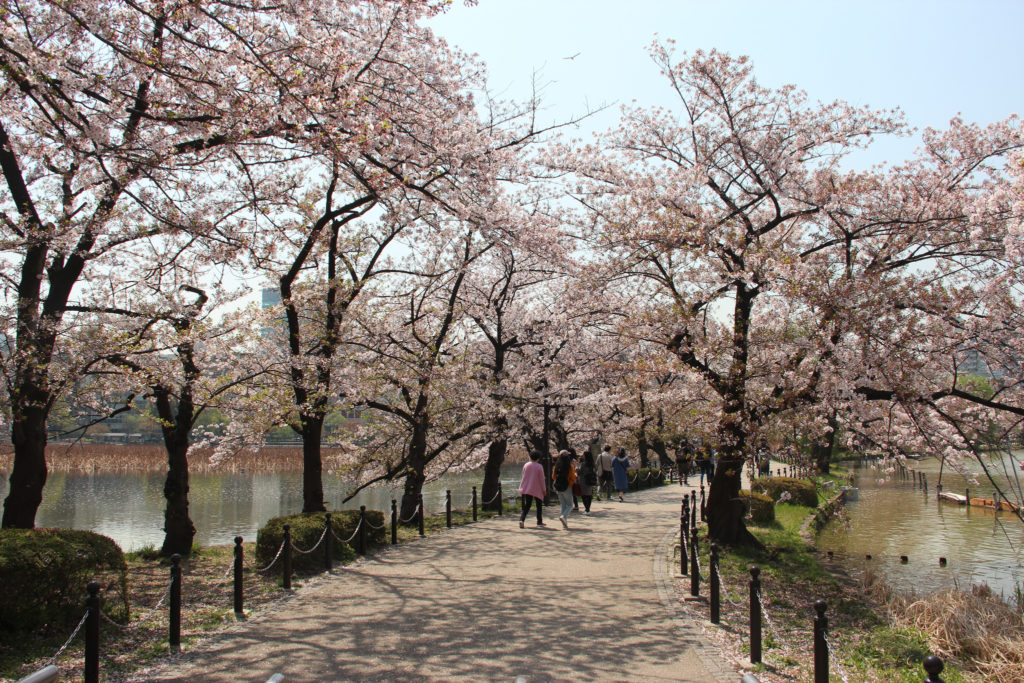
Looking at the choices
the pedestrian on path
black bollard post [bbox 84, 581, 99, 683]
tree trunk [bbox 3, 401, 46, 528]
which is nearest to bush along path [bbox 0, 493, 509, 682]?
black bollard post [bbox 84, 581, 99, 683]

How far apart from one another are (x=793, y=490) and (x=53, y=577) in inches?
851

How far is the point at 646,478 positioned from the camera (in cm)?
3434

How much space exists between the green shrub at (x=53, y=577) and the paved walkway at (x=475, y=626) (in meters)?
→ 1.26

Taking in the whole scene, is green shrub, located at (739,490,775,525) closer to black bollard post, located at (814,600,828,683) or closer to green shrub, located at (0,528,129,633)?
black bollard post, located at (814,600,828,683)

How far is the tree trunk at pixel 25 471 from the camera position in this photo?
31.2ft

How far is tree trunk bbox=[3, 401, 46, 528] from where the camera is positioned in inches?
375

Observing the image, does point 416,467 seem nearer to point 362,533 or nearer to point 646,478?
point 362,533

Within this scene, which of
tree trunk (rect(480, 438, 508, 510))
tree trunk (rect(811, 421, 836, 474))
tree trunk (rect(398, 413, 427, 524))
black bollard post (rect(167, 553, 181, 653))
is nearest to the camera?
black bollard post (rect(167, 553, 181, 653))

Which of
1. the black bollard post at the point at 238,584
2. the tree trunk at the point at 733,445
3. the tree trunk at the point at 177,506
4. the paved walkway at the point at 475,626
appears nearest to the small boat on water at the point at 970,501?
the tree trunk at the point at 733,445

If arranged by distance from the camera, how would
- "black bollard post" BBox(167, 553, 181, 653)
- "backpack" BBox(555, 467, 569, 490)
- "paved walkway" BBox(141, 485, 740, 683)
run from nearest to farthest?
"paved walkway" BBox(141, 485, 740, 683) → "black bollard post" BBox(167, 553, 181, 653) → "backpack" BBox(555, 467, 569, 490)

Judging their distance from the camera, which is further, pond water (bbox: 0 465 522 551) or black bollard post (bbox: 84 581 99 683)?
pond water (bbox: 0 465 522 551)

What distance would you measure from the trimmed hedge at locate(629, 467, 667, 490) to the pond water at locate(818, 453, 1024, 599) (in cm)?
877

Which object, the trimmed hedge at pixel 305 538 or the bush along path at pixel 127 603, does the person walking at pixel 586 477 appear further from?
the bush along path at pixel 127 603

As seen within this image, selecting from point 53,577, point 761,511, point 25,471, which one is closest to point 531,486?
point 761,511
